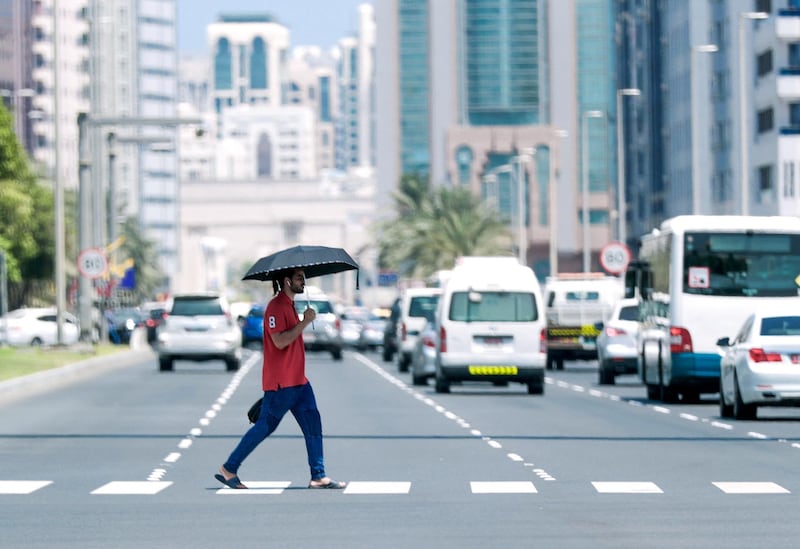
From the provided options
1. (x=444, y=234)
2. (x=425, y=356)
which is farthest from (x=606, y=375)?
(x=444, y=234)

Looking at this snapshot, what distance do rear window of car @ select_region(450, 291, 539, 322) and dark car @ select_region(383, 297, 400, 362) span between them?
23.1 m

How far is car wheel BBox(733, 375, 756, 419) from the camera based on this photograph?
2948cm

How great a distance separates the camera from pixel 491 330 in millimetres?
39625

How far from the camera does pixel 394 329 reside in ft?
214

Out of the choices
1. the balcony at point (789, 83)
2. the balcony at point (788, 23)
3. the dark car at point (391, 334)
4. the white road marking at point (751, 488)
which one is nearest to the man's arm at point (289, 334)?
the white road marking at point (751, 488)

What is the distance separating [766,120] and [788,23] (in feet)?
16.6

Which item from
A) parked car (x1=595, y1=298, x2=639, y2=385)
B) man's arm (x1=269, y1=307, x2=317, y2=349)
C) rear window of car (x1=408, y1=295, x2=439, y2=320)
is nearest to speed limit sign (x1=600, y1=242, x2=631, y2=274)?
rear window of car (x1=408, y1=295, x2=439, y2=320)

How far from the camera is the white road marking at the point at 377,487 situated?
1767 cm

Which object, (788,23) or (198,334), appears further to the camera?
(788,23)

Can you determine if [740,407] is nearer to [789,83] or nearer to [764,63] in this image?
[789,83]

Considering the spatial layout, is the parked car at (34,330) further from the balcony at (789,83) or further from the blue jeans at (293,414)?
the blue jeans at (293,414)

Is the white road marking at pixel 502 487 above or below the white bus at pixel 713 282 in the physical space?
below

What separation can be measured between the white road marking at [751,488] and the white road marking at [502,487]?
1461 millimetres

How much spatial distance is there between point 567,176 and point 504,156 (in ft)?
20.8
